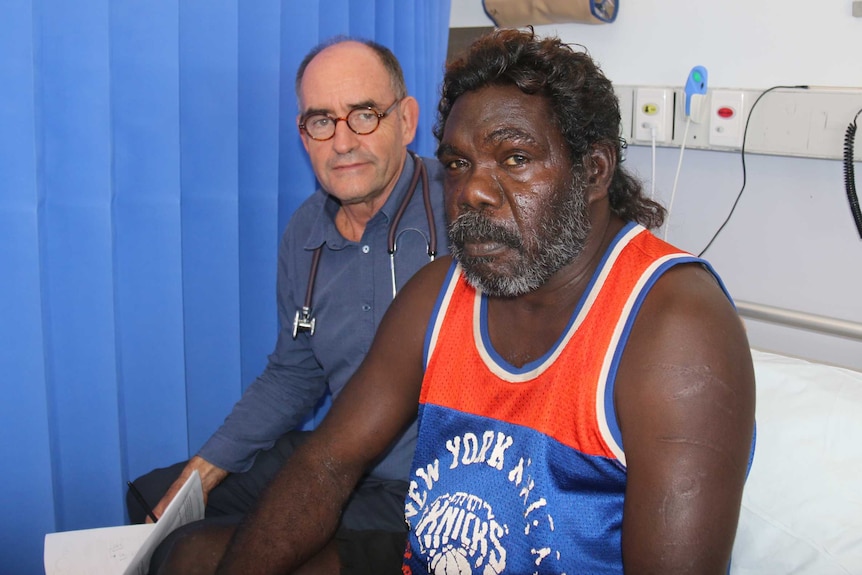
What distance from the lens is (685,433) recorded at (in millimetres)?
1044

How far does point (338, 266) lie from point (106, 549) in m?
0.74

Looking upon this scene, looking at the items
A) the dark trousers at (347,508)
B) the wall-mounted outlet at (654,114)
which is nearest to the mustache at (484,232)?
the dark trousers at (347,508)

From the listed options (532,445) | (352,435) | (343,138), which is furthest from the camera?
(343,138)

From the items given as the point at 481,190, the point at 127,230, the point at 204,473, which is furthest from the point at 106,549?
the point at 481,190

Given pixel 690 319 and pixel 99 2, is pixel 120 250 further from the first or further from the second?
pixel 690 319

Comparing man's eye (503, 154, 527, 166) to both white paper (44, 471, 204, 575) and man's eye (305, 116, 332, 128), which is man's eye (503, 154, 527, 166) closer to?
man's eye (305, 116, 332, 128)

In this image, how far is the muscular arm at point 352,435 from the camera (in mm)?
1396

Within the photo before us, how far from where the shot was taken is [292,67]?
6.38 feet

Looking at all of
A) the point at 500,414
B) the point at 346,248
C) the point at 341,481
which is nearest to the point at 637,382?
the point at 500,414

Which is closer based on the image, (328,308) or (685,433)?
(685,433)

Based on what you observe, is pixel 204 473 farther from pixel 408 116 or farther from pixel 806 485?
pixel 806 485

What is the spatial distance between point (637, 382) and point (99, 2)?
1.14 m

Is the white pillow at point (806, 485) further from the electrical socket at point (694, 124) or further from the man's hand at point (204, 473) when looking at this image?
the man's hand at point (204, 473)

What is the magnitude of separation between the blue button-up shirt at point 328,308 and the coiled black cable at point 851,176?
100cm
